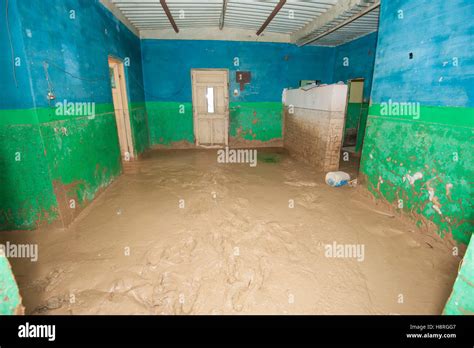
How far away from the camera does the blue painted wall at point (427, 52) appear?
87.9 inches

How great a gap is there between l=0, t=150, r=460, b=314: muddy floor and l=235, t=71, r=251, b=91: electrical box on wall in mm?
4283

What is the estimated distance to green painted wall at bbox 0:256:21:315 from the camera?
103 cm

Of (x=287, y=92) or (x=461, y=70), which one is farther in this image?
(x=287, y=92)

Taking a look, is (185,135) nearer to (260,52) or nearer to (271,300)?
(260,52)

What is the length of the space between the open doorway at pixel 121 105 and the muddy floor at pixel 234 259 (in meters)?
2.27

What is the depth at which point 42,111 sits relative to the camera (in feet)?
8.14

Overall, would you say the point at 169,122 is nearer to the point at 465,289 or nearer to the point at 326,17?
the point at 326,17

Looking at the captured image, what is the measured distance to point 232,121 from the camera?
281 inches

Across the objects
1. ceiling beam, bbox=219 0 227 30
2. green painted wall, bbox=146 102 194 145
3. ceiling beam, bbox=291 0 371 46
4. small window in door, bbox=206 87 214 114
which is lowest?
green painted wall, bbox=146 102 194 145

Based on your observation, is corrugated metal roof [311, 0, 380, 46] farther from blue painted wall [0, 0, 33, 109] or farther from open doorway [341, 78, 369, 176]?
blue painted wall [0, 0, 33, 109]

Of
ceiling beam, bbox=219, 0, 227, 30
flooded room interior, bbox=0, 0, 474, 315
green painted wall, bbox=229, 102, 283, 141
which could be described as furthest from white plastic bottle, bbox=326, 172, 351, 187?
ceiling beam, bbox=219, 0, 227, 30

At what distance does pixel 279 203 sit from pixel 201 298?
1.91m

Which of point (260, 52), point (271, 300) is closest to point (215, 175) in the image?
point (271, 300)

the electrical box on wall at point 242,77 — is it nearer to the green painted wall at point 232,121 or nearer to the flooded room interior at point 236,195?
the green painted wall at point 232,121
